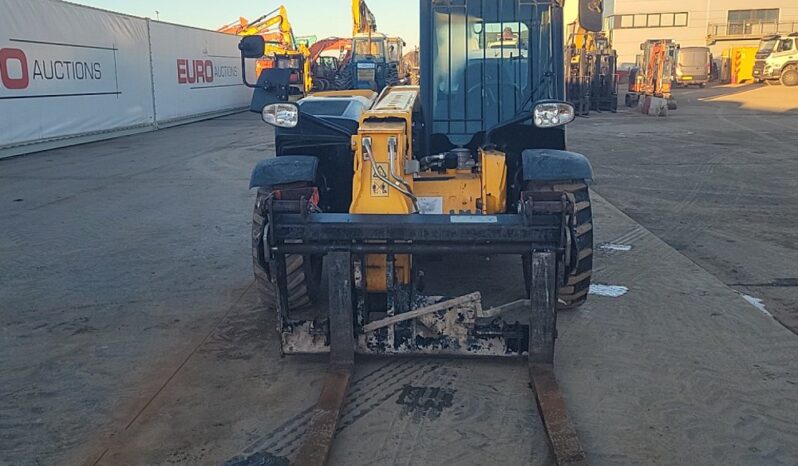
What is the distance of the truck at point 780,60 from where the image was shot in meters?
38.1

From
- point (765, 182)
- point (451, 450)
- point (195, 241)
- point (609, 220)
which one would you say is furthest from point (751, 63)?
point (451, 450)

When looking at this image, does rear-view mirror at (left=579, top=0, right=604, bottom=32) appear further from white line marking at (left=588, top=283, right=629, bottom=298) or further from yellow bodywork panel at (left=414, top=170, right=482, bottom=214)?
white line marking at (left=588, top=283, right=629, bottom=298)

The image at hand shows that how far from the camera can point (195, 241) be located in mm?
8172

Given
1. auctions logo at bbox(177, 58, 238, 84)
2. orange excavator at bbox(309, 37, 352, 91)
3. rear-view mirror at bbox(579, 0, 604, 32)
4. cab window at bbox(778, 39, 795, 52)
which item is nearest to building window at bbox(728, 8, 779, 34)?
cab window at bbox(778, 39, 795, 52)

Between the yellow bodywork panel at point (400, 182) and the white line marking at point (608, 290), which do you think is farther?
the white line marking at point (608, 290)

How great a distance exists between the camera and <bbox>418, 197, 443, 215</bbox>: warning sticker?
5.20 m

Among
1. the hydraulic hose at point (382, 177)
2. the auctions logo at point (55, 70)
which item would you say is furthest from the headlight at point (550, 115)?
the auctions logo at point (55, 70)

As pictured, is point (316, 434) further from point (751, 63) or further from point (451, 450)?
point (751, 63)

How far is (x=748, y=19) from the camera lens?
53.6 metres

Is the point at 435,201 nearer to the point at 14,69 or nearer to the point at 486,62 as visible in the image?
the point at 486,62

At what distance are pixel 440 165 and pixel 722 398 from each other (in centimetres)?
244

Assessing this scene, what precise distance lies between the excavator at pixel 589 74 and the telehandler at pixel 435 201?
1912cm

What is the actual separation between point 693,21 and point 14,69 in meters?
50.1

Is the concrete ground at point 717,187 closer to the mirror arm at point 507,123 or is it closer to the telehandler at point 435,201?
the telehandler at point 435,201
